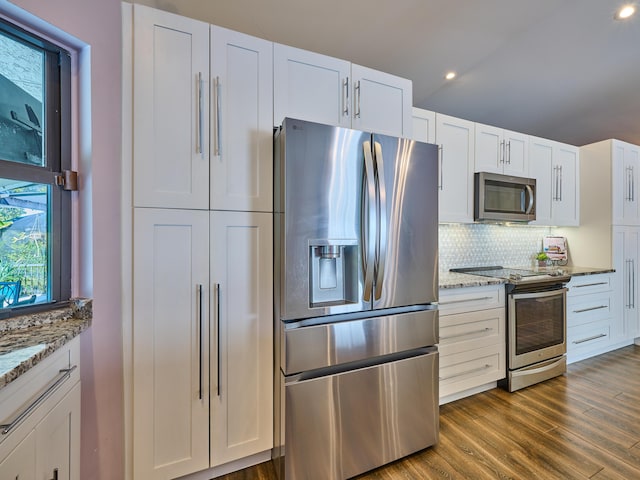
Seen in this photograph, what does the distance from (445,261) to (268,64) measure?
7.60 ft

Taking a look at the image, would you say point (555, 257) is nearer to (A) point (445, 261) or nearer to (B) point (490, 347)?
(A) point (445, 261)

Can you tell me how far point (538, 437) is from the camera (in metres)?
1.85

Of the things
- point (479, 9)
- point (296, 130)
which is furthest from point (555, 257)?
point (296, 130)

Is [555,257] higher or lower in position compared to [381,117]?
lower

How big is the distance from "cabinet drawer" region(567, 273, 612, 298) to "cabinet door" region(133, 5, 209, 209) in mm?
3469

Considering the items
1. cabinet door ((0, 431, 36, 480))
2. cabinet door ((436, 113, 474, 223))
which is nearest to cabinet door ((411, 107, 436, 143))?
cabinet door ((436, 113, 474, 223))

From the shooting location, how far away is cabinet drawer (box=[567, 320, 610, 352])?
288 centimetres

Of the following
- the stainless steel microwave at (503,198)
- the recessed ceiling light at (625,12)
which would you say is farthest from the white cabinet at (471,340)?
the recessed ceiling light at (625,12)

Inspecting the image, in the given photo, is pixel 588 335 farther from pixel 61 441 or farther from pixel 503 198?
pixel 61 441

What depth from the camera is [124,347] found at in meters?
1.34

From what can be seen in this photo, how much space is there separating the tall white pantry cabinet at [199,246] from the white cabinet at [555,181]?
2976mm

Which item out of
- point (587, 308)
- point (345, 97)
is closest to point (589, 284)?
point (587, 308)

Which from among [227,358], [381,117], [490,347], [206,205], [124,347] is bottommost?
[490,347]

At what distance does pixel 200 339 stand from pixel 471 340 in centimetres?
197
